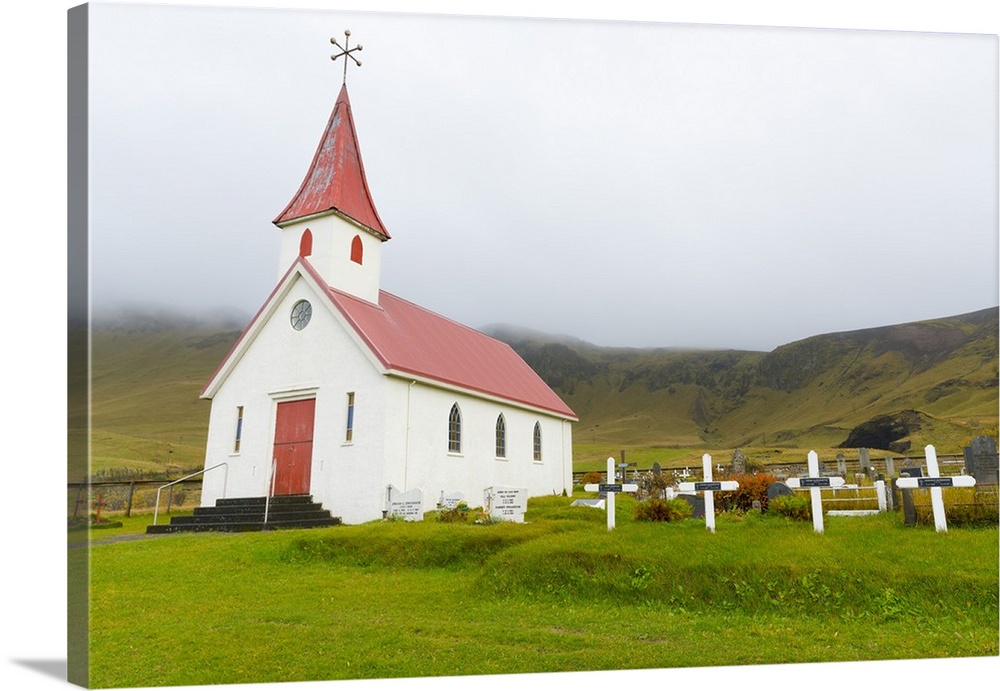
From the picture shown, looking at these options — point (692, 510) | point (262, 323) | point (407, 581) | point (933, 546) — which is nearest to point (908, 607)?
point (933, 546)

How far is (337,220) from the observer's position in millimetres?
16109

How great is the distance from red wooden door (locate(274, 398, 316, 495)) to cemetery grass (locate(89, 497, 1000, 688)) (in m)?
4.63

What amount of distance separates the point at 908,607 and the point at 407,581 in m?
6.28

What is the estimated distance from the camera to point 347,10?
25.5 ft

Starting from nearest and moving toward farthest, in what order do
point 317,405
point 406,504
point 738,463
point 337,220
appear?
point 406,504 → point 317,405 → point 337,220 → point 738,463

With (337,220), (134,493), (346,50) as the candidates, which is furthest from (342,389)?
(134,493)

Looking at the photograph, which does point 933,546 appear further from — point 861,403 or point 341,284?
point 341,284

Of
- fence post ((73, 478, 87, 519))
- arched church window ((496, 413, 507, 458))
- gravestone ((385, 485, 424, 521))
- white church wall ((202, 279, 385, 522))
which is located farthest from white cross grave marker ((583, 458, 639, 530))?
arched church window ((496, 413, 507, 458))

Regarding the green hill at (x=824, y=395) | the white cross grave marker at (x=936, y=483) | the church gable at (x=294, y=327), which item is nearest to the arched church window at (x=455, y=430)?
the church gable at (x=294, y=327)

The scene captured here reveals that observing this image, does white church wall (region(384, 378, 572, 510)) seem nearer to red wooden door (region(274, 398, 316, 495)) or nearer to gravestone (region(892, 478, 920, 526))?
red wooden door (region(274, 398, 316, 495))

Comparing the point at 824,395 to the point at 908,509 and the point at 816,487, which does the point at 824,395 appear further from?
the point at 816,487

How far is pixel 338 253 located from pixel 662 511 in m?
9.60

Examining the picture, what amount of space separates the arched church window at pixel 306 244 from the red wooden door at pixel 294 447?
3564mm

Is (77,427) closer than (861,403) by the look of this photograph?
Yes
